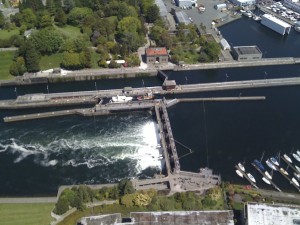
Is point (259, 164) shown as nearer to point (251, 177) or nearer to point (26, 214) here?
point (251, 177)

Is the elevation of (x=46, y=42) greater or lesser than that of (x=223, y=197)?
greater

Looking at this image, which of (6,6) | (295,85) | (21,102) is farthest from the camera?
(6,6)

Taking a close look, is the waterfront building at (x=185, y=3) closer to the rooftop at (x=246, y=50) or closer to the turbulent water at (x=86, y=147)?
the rooftop at (x=246, y=50)

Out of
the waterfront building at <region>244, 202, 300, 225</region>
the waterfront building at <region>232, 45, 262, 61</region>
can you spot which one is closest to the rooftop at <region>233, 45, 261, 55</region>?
the waterfront building at <region>232, 45, 262, 61</region>

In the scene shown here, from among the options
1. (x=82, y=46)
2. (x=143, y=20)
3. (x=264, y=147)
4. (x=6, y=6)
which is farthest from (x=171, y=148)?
(x=6, y=6)

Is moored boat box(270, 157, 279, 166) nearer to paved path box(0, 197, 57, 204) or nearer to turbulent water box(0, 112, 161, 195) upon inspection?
turbulent water box(0, 112, 161, 195)

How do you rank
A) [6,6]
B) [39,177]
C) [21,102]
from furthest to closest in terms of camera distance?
[6,6]
[21,102]
[39,177]

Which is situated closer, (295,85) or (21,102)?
(21,102)

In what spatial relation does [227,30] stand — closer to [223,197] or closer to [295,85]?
[295,85]
